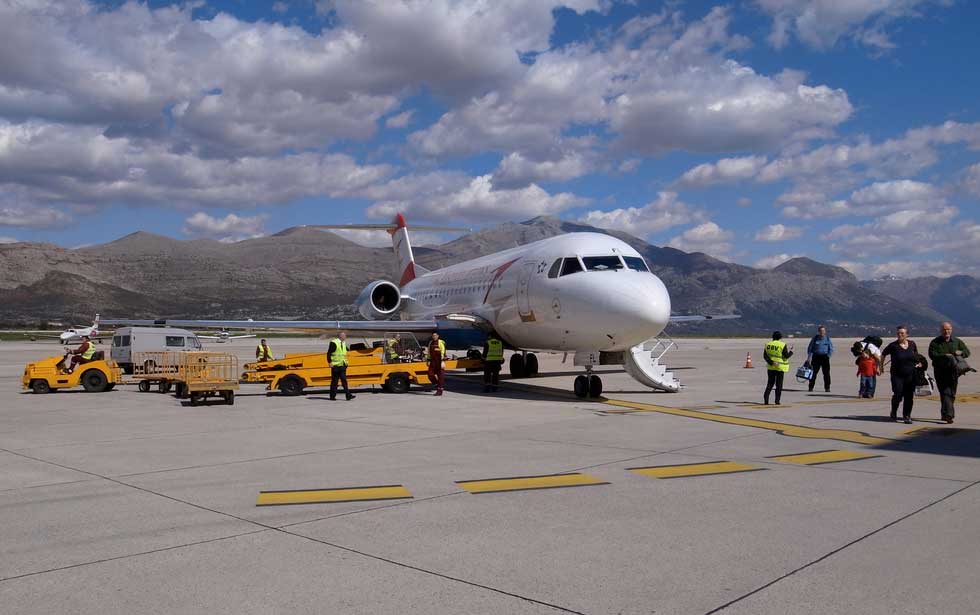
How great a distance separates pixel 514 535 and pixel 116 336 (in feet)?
77.9

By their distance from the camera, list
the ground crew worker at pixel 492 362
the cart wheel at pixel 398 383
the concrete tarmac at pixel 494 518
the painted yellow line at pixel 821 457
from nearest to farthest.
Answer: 1. the concrete tarmac at pixel 494 518
2. the painted yellow line at pixel 821 457
3. the cart wheel at pixel 398 383
4. the ground crew worker at pixel 492 362

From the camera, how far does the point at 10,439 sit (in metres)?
11.2

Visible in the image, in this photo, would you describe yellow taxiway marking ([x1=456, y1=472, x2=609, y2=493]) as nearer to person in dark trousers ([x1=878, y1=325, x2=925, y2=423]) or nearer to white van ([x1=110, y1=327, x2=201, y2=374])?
person in dark trousers ([x1=878, y1=325, x2=925, y2=423])

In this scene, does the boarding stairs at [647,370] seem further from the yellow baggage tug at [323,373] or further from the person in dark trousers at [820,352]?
the yellow baggage tug at [323,373]

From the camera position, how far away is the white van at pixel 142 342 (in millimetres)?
24922

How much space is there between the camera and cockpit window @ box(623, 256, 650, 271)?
17938 millimetres

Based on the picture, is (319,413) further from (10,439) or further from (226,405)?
(10,439)

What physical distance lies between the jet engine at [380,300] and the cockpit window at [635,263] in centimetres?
1546

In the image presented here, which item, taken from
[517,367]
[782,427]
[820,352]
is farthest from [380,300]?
[782,427]

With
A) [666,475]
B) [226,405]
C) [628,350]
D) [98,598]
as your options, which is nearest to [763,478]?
[666,475]

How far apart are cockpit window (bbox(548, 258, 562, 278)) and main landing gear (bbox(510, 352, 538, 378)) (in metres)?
7.29

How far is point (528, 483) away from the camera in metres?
7.80

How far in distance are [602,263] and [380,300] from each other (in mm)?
16155

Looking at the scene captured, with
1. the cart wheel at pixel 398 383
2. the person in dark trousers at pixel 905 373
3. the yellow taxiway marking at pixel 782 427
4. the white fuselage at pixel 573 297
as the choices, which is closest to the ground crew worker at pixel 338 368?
the cart wheel at pixel 398 383
